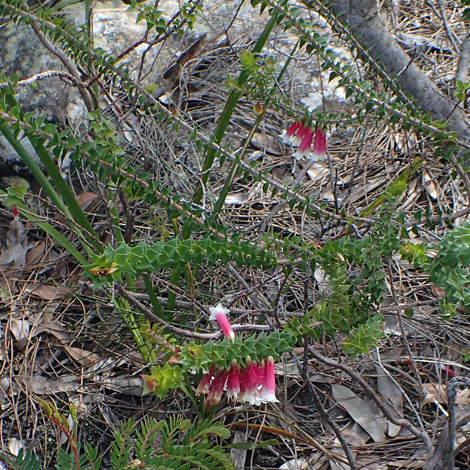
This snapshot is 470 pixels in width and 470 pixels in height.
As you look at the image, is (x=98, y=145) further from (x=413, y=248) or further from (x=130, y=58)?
(x=130, y=58)

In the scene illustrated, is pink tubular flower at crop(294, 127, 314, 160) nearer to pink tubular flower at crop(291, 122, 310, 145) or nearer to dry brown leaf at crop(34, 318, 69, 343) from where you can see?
pink tubular flower at crop(291, 122, 310, 145)

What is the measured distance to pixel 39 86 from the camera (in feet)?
8.41

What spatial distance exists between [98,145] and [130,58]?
1575 millimetres

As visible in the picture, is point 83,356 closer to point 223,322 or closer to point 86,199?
point 86,199

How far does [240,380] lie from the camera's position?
1.28m

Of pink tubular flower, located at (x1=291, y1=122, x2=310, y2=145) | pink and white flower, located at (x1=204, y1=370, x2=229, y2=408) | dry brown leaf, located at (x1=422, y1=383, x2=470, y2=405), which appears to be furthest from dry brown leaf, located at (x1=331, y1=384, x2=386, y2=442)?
pink tubular flower, located at (x1=291, y1=122, x2=310, y2=145)

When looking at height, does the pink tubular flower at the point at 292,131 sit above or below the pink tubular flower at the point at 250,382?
above

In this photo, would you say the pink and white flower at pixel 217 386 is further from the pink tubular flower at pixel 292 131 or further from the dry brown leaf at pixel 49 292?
the dry brown leaf at pixel 49 292

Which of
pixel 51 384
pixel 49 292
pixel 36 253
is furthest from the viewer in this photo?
pixel 36 253

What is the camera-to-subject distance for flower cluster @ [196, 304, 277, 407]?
1.26 meters

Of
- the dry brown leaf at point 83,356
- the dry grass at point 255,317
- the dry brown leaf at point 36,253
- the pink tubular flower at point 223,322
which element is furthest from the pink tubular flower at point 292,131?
the dry brown leaf at point 36,253

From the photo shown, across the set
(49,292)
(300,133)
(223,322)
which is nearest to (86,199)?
(49,292)

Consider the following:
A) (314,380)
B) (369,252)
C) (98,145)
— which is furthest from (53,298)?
(369,252)

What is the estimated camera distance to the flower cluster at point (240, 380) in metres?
1.26
